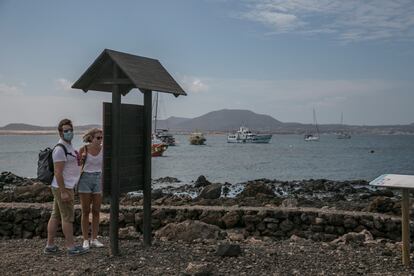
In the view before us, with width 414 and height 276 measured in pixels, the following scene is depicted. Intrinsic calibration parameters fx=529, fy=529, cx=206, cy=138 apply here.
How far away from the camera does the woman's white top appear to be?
8289mm

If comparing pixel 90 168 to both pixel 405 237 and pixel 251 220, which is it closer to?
pixel 405 237

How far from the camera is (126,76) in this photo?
323 inches

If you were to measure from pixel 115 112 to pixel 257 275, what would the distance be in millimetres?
3146

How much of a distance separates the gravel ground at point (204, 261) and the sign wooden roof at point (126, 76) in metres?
2.58

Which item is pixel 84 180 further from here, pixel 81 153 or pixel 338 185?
pixel 338 185

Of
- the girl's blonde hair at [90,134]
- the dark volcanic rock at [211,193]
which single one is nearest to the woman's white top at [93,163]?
the girl's blonde hair at [90,134]

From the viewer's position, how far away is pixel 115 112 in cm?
795

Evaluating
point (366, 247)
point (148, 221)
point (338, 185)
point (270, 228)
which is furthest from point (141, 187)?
point (338, 185)

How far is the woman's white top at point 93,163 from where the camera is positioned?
27.2 ft

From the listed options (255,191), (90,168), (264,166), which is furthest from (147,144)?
(264,166)

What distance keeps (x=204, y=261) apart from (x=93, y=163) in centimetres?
231

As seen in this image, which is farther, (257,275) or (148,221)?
(148,221)

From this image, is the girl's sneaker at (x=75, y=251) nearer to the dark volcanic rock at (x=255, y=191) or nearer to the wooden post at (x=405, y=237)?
the wooden post at (x=405, y=237)

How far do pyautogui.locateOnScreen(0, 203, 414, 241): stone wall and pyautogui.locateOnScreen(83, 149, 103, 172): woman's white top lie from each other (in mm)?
5607
